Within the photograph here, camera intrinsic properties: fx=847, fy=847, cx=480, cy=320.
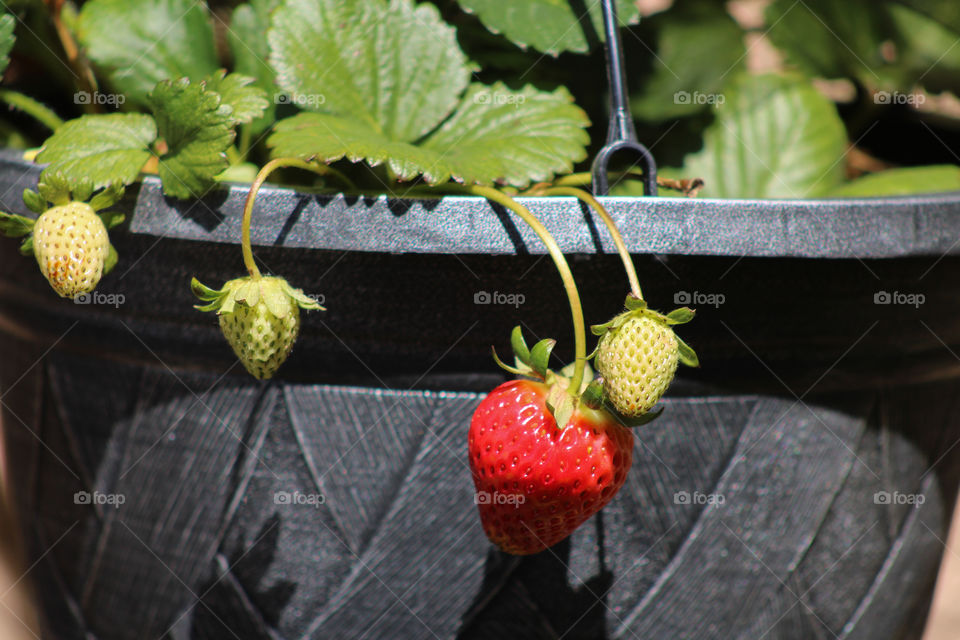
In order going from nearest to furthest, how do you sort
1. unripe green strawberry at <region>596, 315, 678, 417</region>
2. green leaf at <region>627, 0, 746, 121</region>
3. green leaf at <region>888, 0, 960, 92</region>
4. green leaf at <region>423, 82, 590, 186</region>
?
unripe green strawberry at <region>596, 315, 678, 417</region> < green leaf at <region>423, 82, 590, 186</region> < green leaf at <region>627, 0, 746, 121</region> < green leaf at <region>888, 0, 960, 92</region>

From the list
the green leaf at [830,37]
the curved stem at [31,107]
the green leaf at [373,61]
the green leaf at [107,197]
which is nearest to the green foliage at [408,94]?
the green leaf at [373,61]

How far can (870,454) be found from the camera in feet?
1.85

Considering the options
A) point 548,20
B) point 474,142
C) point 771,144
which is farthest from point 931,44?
point 474,142

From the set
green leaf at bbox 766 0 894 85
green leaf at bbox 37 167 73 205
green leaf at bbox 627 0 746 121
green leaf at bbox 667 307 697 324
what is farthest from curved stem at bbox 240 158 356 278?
green leaf at bbox 766 0 894 85

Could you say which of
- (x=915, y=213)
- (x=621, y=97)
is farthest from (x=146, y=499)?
(x=915, y=213)

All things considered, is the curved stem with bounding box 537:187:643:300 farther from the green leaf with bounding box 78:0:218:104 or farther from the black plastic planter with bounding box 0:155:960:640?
the green leaf with bounding box 78:0:218:104

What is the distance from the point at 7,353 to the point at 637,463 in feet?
1.59

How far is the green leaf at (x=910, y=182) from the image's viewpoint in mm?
712

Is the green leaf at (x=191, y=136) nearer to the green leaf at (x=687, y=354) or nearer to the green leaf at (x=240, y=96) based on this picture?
the green leaf at (x=240, y=96)

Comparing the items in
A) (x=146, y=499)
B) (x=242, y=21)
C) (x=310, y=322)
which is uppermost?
(x=242, y=21)

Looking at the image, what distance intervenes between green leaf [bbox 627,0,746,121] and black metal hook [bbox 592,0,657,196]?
27cm

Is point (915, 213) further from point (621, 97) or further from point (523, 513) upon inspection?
point (523, 513)

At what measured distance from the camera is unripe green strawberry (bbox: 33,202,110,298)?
46 centimetres

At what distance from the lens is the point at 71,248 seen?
1.50 feet
